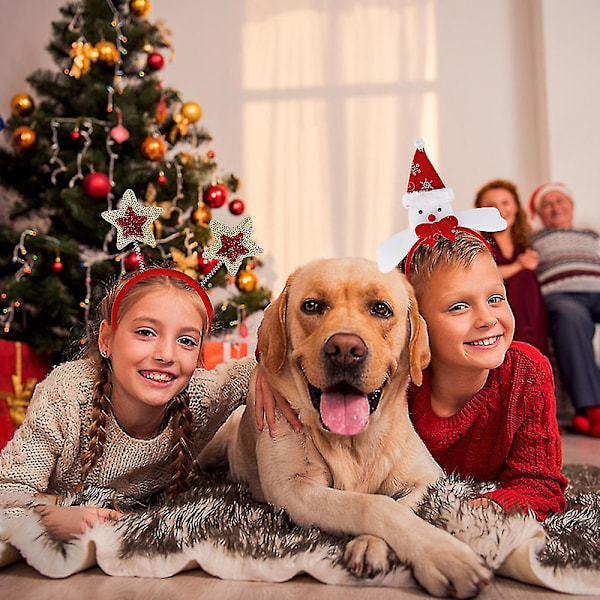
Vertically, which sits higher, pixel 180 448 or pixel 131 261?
pixel 131 261

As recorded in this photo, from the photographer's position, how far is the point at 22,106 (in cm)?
357

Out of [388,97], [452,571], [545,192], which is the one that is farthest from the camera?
[388,97]

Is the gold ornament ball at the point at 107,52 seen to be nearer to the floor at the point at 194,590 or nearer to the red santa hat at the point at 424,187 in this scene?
the red santa hat at the point at 424,187

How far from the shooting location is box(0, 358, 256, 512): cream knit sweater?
1.54 meters

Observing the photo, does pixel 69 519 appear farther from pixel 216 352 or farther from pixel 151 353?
pixel 216 352

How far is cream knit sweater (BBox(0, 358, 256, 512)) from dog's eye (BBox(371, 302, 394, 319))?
2.30ft

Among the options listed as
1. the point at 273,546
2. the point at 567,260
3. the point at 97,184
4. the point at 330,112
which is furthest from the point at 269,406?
the point at 330,112

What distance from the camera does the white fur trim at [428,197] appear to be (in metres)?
1.64

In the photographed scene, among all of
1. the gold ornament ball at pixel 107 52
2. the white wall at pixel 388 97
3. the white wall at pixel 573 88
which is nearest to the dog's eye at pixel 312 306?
the gold ornament ball at pixel 107 52

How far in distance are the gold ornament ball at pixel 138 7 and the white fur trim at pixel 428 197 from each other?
2832 mm

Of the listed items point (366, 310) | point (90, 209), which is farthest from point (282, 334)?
point (90, 209)

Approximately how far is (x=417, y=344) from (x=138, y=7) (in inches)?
124

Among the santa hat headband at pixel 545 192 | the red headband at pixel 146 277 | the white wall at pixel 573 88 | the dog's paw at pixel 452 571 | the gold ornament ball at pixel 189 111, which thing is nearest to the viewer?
the dog's paw at pixel 452 571

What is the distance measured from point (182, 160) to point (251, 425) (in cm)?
241
